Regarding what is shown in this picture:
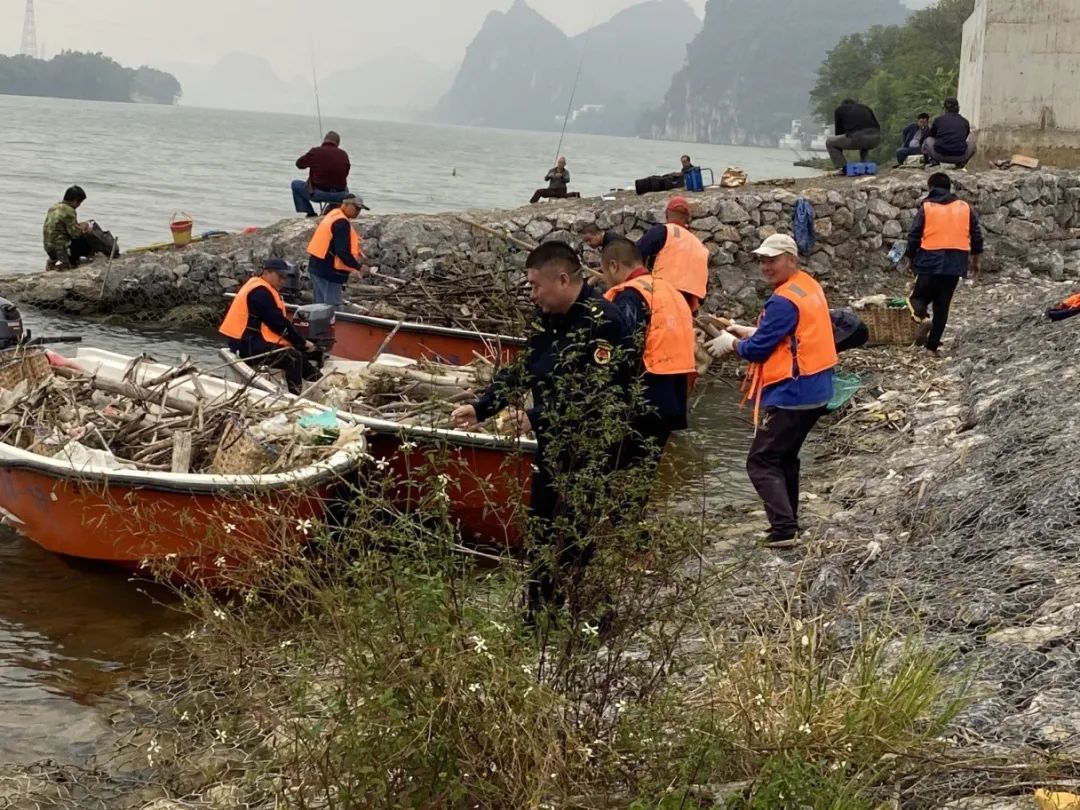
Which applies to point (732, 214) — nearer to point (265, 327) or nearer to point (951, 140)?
point (951, 140)

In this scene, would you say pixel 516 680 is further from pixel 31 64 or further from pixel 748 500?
pixel 31 64

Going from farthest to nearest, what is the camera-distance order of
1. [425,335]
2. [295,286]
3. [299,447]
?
[295,286] → [425,335] → [299,447]

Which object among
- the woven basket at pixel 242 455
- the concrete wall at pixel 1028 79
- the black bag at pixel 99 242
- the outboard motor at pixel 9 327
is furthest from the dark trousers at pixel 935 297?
the black bag at pixel 99 242

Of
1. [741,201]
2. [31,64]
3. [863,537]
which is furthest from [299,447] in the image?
[31,64]

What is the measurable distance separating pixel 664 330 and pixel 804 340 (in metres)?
0.83

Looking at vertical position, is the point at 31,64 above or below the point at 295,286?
above

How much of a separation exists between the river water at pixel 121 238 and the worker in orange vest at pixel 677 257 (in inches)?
48.2

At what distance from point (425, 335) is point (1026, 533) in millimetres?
7386

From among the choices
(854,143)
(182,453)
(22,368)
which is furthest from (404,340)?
(854,143)

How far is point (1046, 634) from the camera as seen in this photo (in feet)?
14.7

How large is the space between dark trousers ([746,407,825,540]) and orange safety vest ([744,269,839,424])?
236mm

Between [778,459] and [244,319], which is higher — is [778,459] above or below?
below

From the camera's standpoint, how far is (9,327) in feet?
34.2

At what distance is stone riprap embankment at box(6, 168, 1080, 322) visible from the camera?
1625cm
